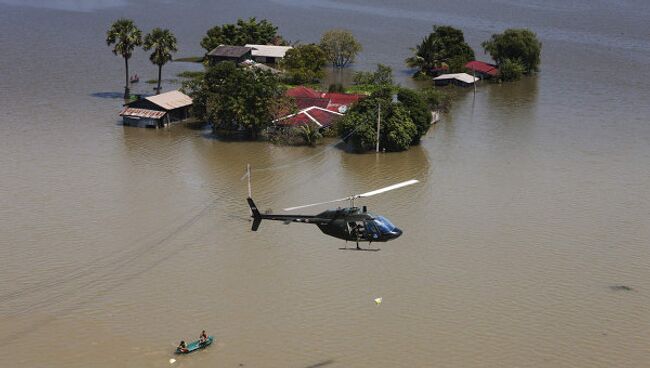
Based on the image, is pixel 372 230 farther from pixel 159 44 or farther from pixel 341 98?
pixel 159 44

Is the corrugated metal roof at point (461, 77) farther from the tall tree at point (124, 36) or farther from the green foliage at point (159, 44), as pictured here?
the tall tree at point (124, 36)

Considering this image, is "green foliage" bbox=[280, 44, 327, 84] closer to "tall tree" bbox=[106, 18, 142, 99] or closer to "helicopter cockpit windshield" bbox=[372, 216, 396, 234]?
"tall tree" bbox=[106, 18, 142, 99]

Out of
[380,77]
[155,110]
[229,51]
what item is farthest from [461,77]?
[155,110]

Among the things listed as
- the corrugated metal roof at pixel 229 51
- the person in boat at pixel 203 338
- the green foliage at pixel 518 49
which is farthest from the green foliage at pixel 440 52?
the person in boat at pixel 203 338

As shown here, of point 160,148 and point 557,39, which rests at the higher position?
point 557,39

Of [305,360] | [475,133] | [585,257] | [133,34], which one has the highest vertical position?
[133,34]

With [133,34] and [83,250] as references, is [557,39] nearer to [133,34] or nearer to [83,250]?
[133,34]

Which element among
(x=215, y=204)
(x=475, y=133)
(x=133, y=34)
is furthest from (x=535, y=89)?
(x=215, y=204)

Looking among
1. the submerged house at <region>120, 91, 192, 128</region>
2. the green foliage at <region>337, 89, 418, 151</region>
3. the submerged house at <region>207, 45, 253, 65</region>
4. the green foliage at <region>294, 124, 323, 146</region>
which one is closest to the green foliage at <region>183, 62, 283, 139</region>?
the green foliage at <region>294, 124, 323, 146</region>
